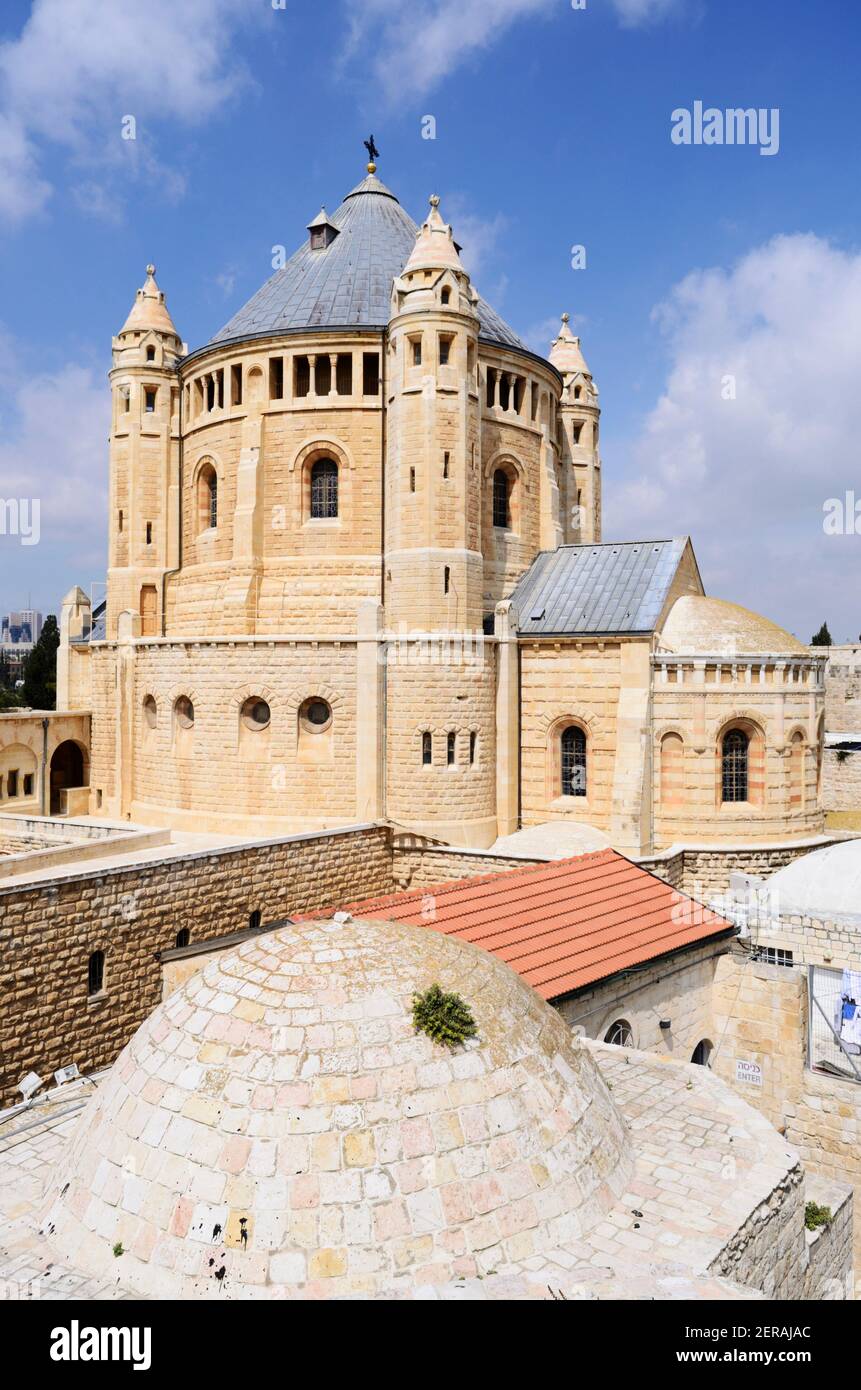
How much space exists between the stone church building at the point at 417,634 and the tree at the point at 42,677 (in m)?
30.8

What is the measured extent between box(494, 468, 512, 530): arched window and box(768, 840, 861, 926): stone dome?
13.9m

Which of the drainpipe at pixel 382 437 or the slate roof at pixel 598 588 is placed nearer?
the slate roof at pixel 598 588

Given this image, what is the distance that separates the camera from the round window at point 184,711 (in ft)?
93.5

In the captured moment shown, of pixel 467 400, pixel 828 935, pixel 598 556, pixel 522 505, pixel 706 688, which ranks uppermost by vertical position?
pixel 467 400

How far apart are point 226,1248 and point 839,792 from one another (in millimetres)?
39351

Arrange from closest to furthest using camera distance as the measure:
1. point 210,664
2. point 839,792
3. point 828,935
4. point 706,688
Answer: point 828,935
point 706,688
point 210,664
point 839,792

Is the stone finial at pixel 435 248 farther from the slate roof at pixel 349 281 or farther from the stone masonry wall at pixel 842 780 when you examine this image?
the stone masonry wall at pixel 842 780

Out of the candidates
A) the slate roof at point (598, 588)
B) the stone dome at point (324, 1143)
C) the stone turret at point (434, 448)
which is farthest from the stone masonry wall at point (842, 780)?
the stone dome at point (324, 1143)

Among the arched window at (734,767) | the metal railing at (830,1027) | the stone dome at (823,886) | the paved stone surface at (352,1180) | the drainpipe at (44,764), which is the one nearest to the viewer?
the paved stone surface at (352,1180)

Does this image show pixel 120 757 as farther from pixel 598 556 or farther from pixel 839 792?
pixel 839 792

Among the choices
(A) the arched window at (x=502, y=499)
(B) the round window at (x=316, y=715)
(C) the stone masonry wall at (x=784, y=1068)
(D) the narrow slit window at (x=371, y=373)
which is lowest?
(C) the stone masonry wall at (x=784, y=1068)

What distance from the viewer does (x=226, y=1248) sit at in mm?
7109
